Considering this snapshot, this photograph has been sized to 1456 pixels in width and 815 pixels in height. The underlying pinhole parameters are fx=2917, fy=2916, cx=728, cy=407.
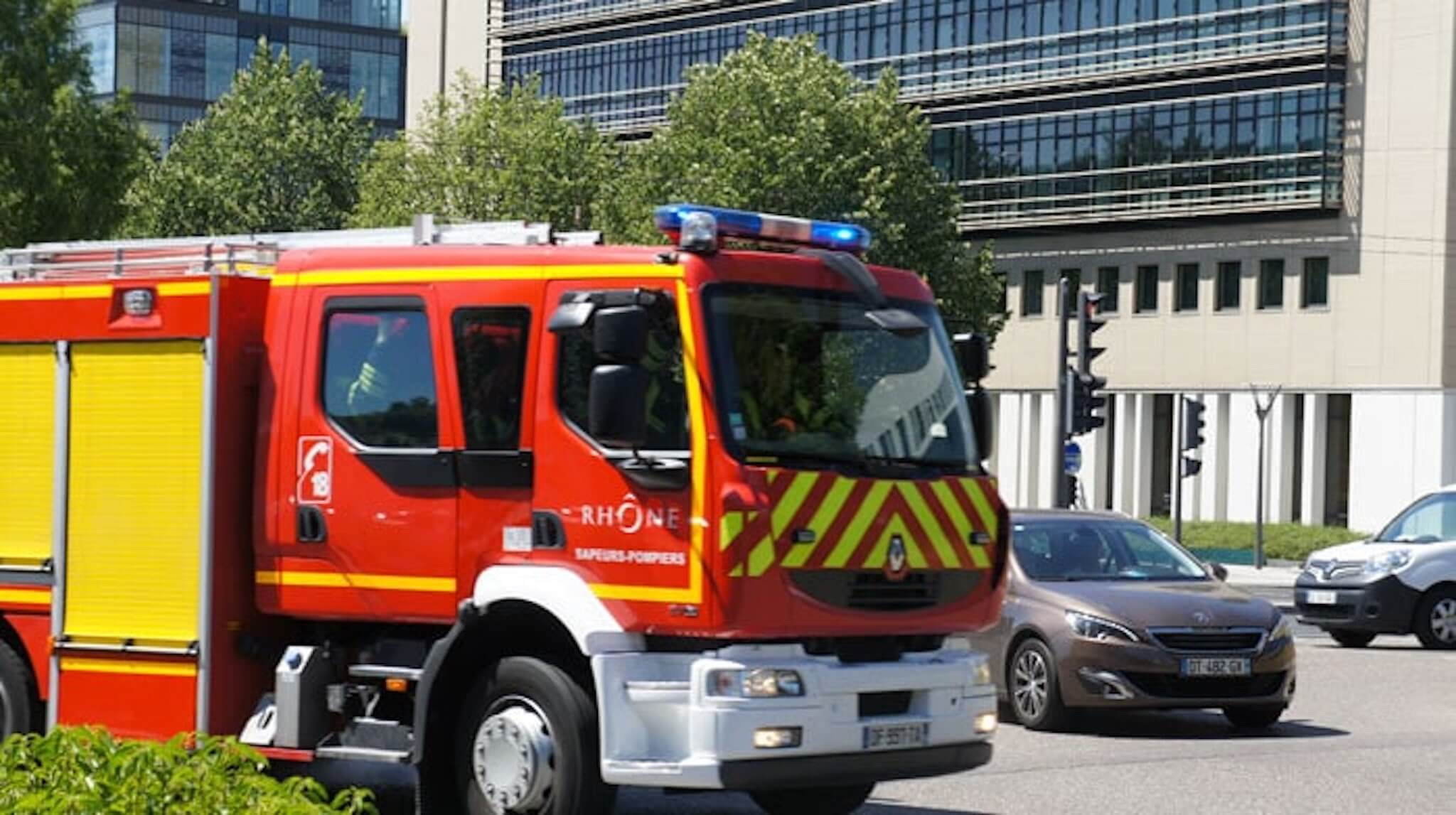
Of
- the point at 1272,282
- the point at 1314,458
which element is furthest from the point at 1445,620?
the point at 1272,282

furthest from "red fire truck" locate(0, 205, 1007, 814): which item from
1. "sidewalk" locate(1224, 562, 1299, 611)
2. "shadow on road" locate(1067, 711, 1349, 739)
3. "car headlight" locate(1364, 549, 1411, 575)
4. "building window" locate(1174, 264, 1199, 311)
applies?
Result: "building window" locate(1174, 264, 1199, 311)

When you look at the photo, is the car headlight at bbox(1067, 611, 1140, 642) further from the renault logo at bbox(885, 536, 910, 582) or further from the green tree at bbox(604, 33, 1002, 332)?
the green tree at bbox(604, 33, 1002, 332)

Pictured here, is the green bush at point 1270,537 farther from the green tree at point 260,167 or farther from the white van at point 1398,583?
the green tree at point 260,167

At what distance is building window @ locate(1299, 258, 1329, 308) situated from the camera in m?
66.9

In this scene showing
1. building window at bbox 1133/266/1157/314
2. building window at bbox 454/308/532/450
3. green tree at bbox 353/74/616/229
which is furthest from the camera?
green tree at bbox 353/74/616/229

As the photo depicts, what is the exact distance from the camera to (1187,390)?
232 feet

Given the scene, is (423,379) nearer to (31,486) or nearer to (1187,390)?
(31,486)


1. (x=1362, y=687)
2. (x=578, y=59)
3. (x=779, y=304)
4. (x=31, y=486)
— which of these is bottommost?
(x=1362, y=687)

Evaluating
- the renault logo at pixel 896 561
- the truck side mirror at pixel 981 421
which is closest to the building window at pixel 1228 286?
the truck side mirror at pixel 981 421

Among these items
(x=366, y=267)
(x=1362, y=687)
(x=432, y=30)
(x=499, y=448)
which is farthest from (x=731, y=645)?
(x=432, y=30)

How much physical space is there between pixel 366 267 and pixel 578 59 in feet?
242

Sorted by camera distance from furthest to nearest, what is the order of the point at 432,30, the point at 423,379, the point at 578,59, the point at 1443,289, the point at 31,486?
the point at 432,30
the point at 578,59
the point at 1443,289
the point at 31,486
the point at 423,379

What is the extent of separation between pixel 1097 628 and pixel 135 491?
708cm

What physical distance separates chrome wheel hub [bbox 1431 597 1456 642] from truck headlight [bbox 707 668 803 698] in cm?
1833
